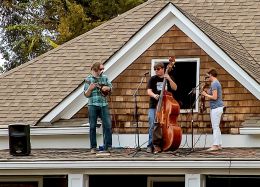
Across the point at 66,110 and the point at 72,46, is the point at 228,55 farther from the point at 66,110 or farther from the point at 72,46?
the point at 72,46

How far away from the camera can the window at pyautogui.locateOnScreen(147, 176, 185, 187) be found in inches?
562

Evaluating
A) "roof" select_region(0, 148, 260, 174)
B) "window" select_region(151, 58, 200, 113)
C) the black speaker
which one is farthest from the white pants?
the black speaker

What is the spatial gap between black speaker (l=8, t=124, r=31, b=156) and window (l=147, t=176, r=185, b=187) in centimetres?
253

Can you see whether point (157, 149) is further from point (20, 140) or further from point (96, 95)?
point (20, 140)

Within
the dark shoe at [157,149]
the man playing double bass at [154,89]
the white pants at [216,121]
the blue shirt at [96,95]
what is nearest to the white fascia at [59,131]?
the blue shirt at [96,95]

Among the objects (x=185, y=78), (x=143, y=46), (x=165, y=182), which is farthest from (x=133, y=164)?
(x=143, y=46)

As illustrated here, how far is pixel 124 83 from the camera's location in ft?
48.4

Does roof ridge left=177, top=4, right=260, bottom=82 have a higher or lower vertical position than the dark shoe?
higher

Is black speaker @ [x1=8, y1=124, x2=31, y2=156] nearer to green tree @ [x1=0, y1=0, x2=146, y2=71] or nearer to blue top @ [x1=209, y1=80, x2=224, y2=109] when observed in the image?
blue top @ [x1=209, y1=80, x2=224, y2=109]

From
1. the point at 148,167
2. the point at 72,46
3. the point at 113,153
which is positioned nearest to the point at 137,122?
the point at 113,153

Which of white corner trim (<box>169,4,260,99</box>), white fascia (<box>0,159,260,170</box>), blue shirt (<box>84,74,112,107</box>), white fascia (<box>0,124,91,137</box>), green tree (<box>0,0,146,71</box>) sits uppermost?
green tree (<box>0,0,146,71</box>)

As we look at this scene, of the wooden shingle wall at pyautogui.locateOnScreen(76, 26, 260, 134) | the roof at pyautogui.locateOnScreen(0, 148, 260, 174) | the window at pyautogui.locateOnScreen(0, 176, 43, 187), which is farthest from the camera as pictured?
the window at pyautogui.locateOnScreen(0, 176, 43, 187)

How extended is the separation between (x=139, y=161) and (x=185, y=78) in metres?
3.14

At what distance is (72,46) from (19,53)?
48.7 feet
